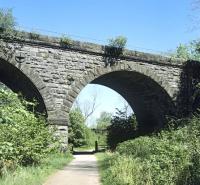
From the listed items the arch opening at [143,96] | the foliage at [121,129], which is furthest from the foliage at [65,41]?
the foliage at [121,129]

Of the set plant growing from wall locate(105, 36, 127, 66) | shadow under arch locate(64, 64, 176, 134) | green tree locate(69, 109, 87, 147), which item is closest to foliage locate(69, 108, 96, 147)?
green tree locate(69, 109, 87, 147)

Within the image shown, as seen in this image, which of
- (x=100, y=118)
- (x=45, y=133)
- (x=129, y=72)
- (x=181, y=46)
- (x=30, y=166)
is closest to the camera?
(x=30, y=166)

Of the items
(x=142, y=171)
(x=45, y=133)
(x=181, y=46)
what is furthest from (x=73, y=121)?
(x=142, y=171)

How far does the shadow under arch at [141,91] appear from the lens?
957 inches

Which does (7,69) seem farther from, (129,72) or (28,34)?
(129,72)

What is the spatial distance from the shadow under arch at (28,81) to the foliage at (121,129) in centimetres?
1016

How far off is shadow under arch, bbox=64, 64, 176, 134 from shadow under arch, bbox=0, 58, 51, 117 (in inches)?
47.5

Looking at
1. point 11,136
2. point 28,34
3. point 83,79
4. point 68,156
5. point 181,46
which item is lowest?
point 68,156

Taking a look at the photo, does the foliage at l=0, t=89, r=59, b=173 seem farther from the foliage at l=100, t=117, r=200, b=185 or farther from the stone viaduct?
the stone viaduct

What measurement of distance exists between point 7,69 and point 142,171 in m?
13.6

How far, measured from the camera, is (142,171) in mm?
10312

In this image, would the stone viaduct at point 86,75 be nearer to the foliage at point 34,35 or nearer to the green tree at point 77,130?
the foliage at point 34,35

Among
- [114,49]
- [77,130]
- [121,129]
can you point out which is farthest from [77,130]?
[114,49]

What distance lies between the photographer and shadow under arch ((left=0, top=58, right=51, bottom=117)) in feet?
71.5
